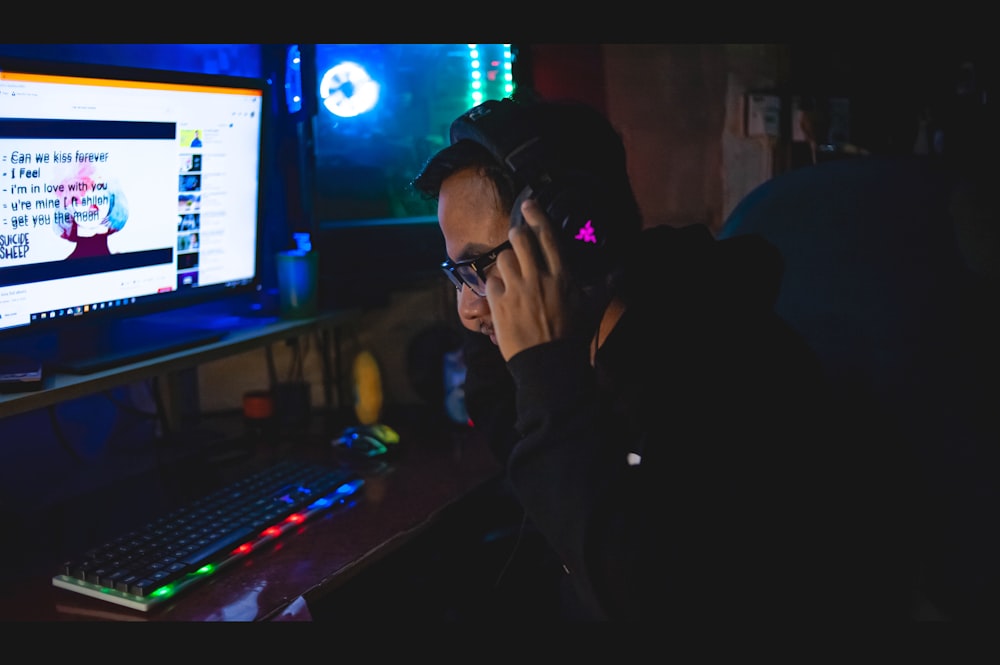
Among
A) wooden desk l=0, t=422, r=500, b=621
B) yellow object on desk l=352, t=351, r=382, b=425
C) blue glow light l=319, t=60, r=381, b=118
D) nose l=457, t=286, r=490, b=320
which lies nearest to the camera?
wooden desk l=0, t=422, r=500, b=621

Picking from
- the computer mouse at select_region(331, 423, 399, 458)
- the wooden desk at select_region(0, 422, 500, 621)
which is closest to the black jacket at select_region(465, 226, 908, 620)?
the wooden desk at select_region(0, 422, 500, 621)

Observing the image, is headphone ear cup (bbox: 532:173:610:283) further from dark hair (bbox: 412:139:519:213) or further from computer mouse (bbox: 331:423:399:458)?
computer mouse (bbox: 331:423:399:458)

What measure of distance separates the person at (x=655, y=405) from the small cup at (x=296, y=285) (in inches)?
27.4

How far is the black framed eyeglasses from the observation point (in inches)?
44.8

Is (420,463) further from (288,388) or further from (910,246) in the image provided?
(910,246)

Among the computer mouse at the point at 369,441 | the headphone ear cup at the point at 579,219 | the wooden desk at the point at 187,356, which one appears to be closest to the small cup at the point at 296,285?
the wooden desk at the point at 187,356

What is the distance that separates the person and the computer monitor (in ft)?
1.91

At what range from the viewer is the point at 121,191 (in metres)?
1.37

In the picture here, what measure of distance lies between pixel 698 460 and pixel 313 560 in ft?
1.71

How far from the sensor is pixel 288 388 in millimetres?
1754

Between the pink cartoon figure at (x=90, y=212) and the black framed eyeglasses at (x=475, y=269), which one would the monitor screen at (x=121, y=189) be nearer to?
the pink cartoon figure at (x=90, y=212)

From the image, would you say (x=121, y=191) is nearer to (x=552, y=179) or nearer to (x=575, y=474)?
(x=552, y=179)

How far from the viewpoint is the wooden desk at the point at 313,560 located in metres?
0.99

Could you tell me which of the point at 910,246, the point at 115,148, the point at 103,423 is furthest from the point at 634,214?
the point at 103,423
